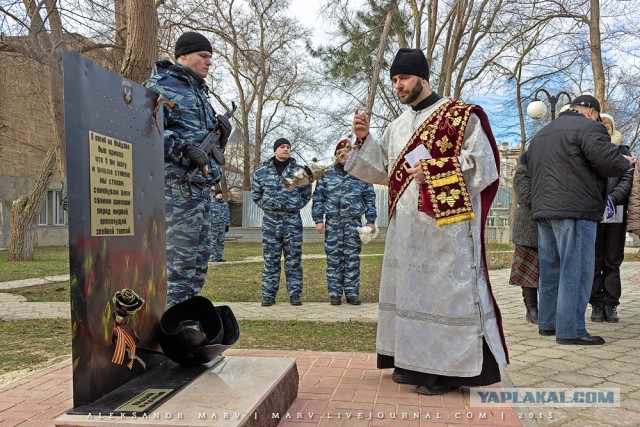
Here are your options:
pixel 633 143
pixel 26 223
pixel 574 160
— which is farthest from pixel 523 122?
pixel 574 160

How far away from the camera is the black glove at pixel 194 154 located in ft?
12.9

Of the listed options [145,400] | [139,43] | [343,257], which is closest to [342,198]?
[343,257]

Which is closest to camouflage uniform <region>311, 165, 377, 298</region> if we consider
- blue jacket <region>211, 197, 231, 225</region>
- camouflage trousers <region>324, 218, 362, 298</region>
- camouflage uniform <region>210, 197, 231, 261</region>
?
camouflage trousers <region>324, 218, 362, 298</region>

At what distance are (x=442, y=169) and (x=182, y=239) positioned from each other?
178 centimetres

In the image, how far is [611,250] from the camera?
6258 mm

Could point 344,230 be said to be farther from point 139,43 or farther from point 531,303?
point 139,43

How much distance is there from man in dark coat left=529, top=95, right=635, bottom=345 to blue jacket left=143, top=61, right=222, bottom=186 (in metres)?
2.99

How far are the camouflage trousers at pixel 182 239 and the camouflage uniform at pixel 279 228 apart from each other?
358cm

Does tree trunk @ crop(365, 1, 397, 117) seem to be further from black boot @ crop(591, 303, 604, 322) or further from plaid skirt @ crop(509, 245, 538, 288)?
black boot @ crop(591, 303, 604, 322)

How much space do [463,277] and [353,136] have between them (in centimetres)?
136

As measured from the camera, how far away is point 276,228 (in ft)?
25.7

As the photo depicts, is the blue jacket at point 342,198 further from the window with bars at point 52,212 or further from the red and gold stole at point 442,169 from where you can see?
the window with bars at point 52,212

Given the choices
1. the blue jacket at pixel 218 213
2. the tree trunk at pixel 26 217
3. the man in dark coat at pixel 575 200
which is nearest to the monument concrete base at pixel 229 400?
the man in dark coat at pixel 575 200

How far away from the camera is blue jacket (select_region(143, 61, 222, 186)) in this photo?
398cm
